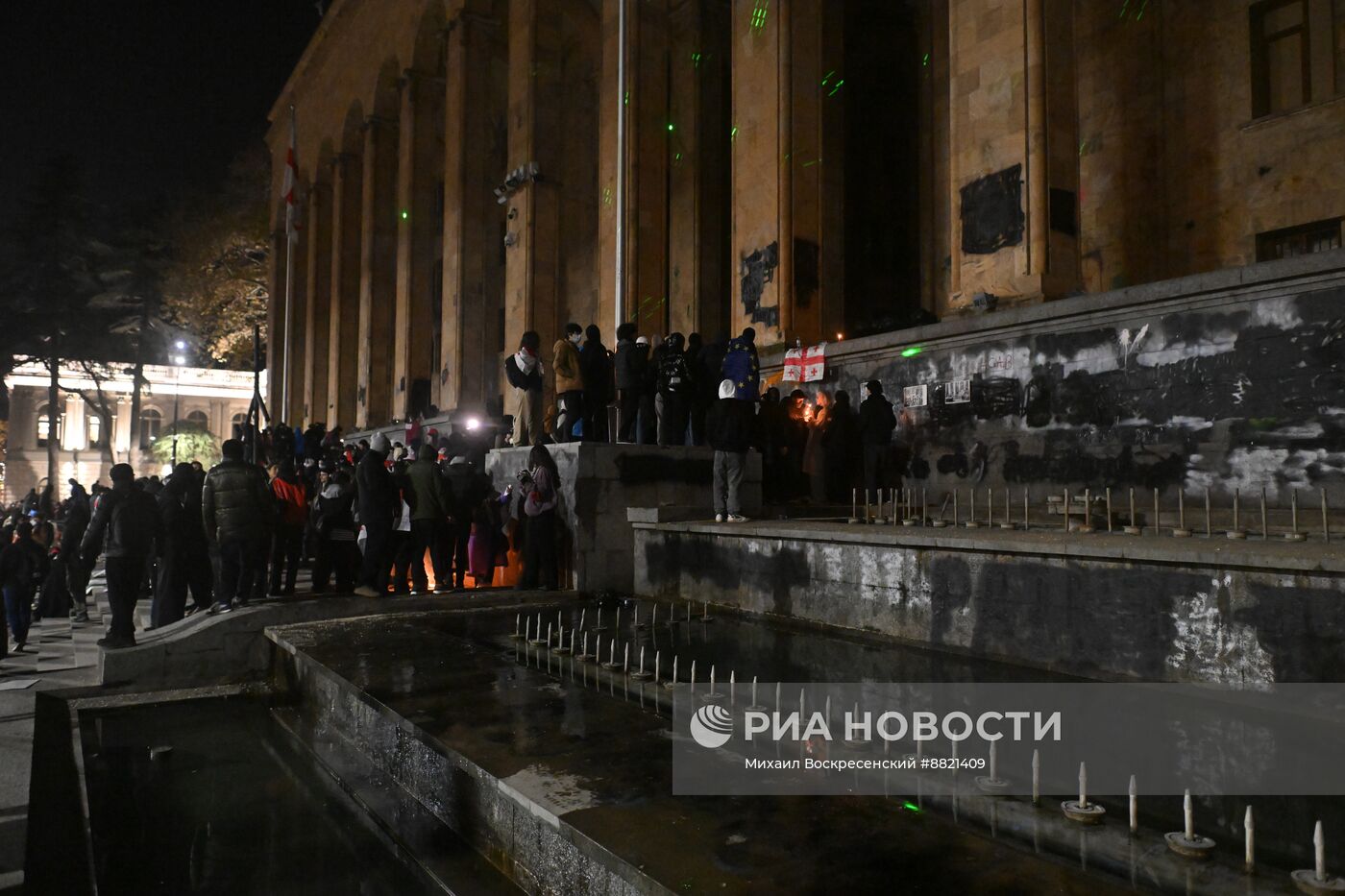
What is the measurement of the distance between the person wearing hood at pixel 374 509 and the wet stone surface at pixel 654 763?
5.49 ft

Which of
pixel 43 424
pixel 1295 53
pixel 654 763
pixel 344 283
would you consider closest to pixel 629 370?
pixel 654 763

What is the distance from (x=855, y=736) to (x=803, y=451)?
8.99 meters

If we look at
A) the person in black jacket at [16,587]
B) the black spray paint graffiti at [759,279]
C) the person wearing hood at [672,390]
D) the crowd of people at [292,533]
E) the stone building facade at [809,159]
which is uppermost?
the stone building facade at [809,159]

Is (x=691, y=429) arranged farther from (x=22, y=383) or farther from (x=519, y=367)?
(x=22, y=383)

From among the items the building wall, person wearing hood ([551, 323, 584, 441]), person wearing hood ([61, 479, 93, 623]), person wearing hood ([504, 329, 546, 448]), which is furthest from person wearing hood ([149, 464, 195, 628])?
the building wall

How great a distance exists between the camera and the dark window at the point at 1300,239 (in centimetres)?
1299

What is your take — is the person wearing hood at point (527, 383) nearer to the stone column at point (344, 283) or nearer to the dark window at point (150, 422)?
the stone column at point (344, 283)

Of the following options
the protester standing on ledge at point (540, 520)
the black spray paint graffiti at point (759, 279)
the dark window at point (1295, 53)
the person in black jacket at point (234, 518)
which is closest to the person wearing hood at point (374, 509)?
the person in black jacket at point (234, 518)

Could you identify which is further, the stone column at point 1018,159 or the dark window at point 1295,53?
the dark window at point 1295,53

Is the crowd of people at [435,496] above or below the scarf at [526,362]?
below

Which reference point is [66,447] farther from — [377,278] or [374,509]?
[374,509]

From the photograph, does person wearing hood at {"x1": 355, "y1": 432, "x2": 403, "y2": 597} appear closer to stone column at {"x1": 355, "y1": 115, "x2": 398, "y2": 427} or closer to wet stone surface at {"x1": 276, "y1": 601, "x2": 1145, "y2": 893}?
wet stone surface at {"x1": 276, "y1": 601, "x2": 1145, "y2": 893}

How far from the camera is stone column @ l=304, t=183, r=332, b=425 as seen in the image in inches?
1503

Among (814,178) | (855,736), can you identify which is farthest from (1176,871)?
(814,178)
